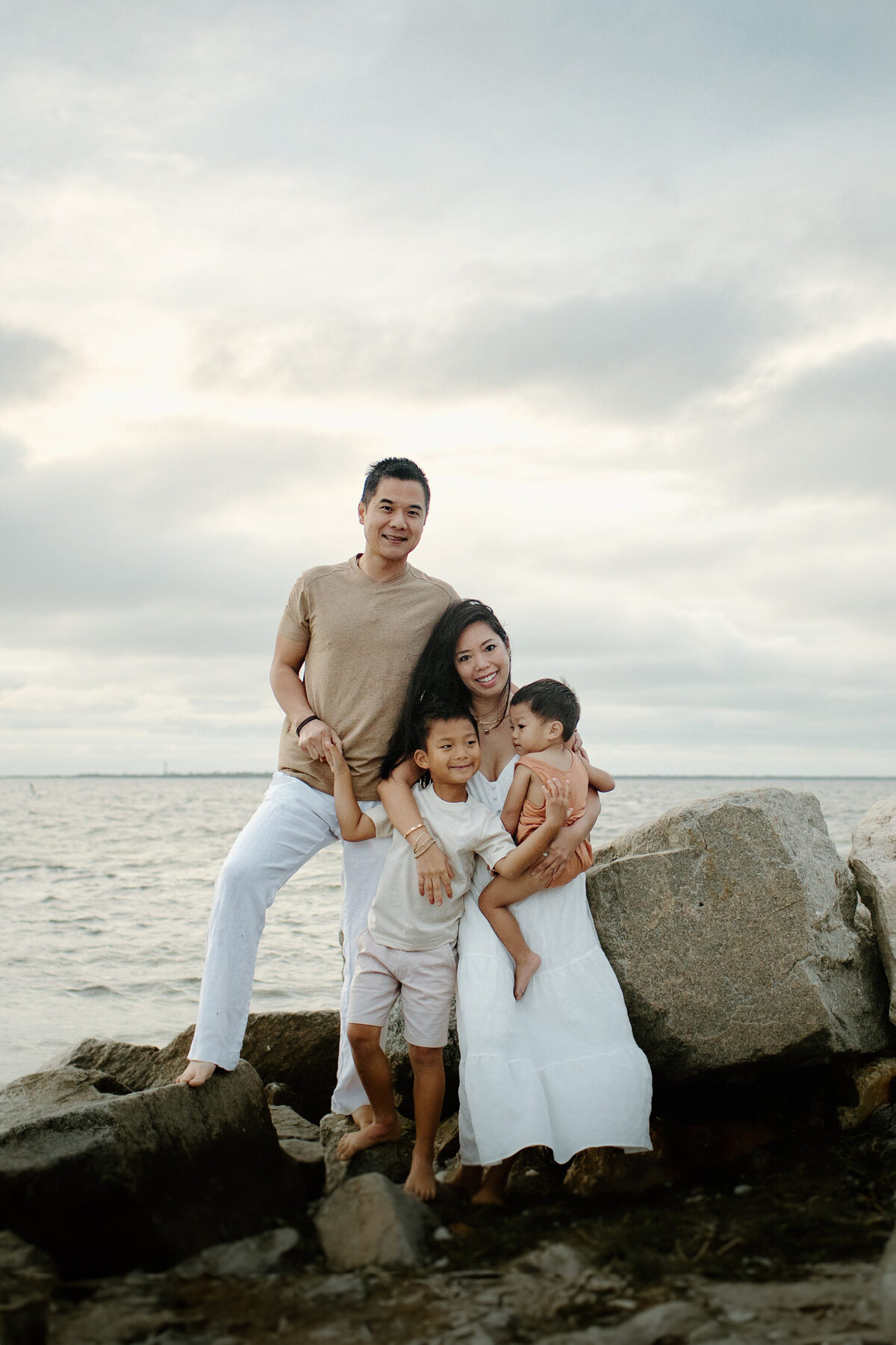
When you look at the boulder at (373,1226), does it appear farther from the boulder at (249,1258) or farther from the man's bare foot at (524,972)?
the man's bare foot at (524,972)

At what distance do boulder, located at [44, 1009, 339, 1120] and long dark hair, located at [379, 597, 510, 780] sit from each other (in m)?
2.15

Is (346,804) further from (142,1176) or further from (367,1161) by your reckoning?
(142,1176)

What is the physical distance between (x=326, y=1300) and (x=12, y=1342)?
889 mm

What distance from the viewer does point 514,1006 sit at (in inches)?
175

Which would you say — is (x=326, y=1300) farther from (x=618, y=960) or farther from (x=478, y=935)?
(x=618, y=960)

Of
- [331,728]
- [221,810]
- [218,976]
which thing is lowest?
[221,810]

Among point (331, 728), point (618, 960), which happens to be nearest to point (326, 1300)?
point (618, 960)

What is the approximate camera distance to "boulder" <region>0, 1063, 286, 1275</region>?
3.58 metres

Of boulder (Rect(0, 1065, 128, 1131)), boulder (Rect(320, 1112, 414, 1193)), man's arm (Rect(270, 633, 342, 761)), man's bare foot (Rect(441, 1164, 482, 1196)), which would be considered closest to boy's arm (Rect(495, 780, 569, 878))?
man's arm (Rect(270, 633, 342, 761))

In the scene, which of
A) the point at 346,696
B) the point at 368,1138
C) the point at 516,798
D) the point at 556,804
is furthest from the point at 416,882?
the point at 368,1138

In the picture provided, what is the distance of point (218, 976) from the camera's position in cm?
452

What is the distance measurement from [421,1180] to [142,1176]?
107cm

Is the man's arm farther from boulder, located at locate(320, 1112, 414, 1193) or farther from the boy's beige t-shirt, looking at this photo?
boulder, located at locate(320, 1112, 414, 1193)

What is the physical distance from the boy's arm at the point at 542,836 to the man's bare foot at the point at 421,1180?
120cm
